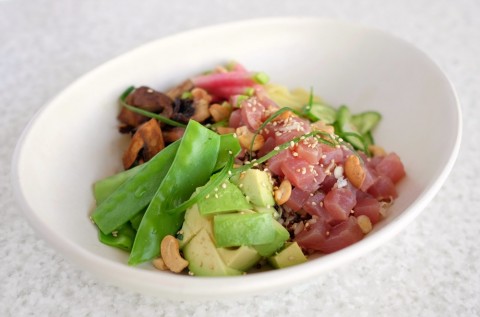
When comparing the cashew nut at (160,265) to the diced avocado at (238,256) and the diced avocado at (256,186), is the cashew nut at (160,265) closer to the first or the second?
the diced avocado at (238,256)

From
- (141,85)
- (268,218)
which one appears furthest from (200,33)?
(268,218)

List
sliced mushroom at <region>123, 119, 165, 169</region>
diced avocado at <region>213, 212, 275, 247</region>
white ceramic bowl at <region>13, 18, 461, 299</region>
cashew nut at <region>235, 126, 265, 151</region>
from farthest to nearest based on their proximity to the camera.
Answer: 1. sliced mushroom at <region>123, 119, 165, 169</region>
2. cashew nut at <region>235, 126, 265, 151</region>
3. diced avocado at <region>213, 212, 275, 247</region>
4. white ceramic bowl at <region>13, 18, 461, 299</region>

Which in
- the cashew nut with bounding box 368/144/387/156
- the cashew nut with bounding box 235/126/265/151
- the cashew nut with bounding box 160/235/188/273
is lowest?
the cashew nut with bounding box 160/235/188/273

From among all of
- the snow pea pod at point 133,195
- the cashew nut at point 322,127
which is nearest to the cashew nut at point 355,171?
the cashew nut at point 322,127

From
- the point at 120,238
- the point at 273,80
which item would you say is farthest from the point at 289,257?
the point at 273,80

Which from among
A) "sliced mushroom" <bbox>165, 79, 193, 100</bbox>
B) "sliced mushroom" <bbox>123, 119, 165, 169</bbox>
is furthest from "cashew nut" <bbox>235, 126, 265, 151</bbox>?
"sliced mushroom" <bbox>165, 79, 193, 100</bbox>

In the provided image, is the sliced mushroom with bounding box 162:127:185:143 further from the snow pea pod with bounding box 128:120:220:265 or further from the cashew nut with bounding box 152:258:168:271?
the cashew nut with bounding box 152:258:168:271
